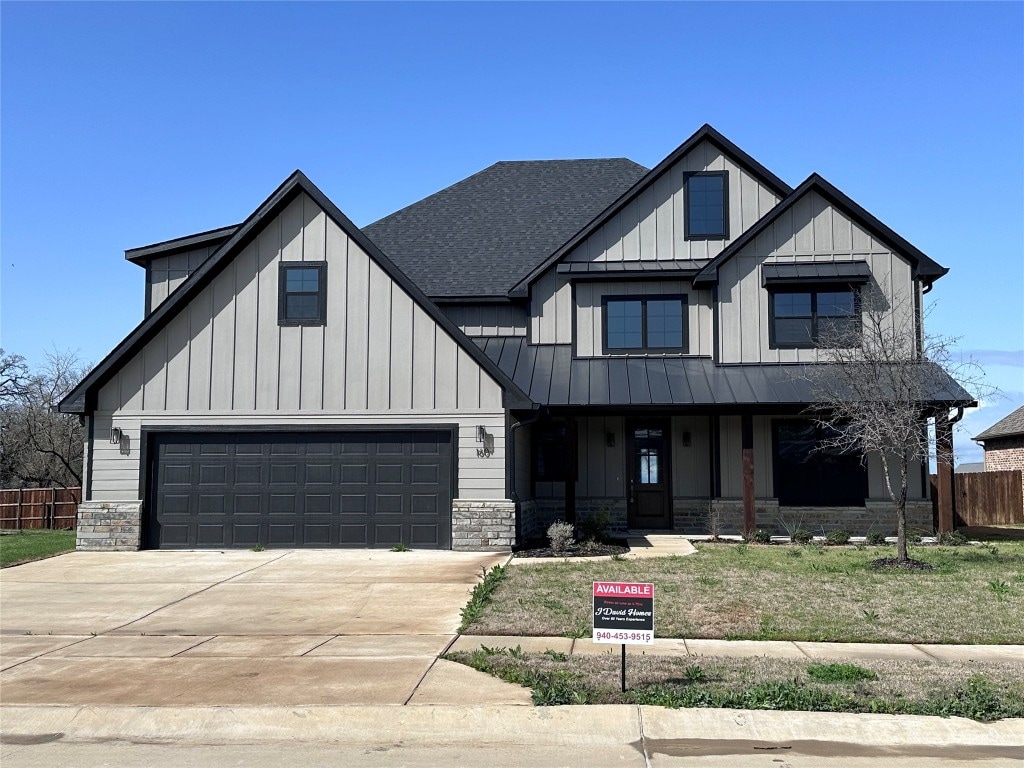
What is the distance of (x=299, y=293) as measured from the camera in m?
18.6

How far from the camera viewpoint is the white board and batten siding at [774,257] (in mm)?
21031

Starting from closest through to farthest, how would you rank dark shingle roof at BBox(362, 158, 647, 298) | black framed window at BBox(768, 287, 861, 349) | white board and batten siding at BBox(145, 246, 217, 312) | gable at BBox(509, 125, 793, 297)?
black framed window at BBox(768, 287, 861, 349) → gable at BBox(509, 125, 793, 297) → white board and batten siding at BBox(145, 246, 217, 312) → dark shingle roof at BBox(362, 158, 647, 298)

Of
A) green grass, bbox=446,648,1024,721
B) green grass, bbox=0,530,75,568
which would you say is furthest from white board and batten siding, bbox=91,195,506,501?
green grass, bbox=446,648,1024,721

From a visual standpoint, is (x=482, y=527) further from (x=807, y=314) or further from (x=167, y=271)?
(x=167, y=271)

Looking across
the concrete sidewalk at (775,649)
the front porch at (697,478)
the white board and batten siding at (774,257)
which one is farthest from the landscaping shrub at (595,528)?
the concrete sidewalk at (775,649)

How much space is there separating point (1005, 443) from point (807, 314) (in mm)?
17193

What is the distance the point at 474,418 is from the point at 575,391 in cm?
295

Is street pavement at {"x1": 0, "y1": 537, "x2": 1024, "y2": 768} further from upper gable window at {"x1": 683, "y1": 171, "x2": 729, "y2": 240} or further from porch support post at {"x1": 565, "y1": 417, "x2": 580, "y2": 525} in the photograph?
upper gable window at {"x1": 683, "y1": 171, "x2": 729, "y2": 240}

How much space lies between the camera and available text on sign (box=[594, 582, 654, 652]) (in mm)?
7664

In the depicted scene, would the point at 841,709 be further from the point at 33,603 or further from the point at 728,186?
the point at 728,186

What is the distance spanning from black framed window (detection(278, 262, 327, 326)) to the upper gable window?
902cm

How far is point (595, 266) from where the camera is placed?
21891 mm

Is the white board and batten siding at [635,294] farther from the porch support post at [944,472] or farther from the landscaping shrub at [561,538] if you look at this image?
the landscaping shrub at [561,538]

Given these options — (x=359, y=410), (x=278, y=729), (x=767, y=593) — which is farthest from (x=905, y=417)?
(x=278, y=729)
